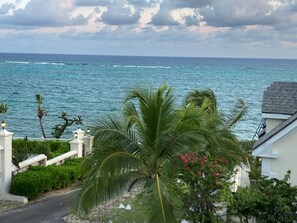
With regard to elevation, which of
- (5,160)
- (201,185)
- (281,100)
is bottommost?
(5,160)

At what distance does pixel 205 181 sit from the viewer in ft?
32.4

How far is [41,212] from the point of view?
15.1 metres

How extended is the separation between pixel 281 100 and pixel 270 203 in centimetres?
314

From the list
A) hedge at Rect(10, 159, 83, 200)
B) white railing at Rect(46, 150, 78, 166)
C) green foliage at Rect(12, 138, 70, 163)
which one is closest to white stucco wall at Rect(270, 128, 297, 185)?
hedge at Rect(10, 159, 83, 200)

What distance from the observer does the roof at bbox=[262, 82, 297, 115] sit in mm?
11493

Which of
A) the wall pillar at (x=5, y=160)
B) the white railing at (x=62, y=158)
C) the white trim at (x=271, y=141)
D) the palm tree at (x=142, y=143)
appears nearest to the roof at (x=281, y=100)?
the white trim at (x=271, y=141)

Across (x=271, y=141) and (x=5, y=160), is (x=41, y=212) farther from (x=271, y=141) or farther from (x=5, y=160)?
(x=271, y=141)

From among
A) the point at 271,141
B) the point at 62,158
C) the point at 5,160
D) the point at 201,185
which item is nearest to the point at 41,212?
→ the point at 5,160

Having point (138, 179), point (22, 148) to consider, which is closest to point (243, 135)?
point (22, 148)

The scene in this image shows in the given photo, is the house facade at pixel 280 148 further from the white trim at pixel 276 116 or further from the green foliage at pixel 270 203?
the green foliage at pixel 270 203

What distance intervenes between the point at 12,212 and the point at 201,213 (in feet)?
24.2

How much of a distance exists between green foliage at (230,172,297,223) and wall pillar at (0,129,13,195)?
8926 mm

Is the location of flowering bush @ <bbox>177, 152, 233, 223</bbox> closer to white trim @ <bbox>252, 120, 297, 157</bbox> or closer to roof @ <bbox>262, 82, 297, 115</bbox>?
white trim @ <bbox>252, 120, 297, 157</bbox>

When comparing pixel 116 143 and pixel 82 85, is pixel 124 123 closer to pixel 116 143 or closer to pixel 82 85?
pixel 116 143
